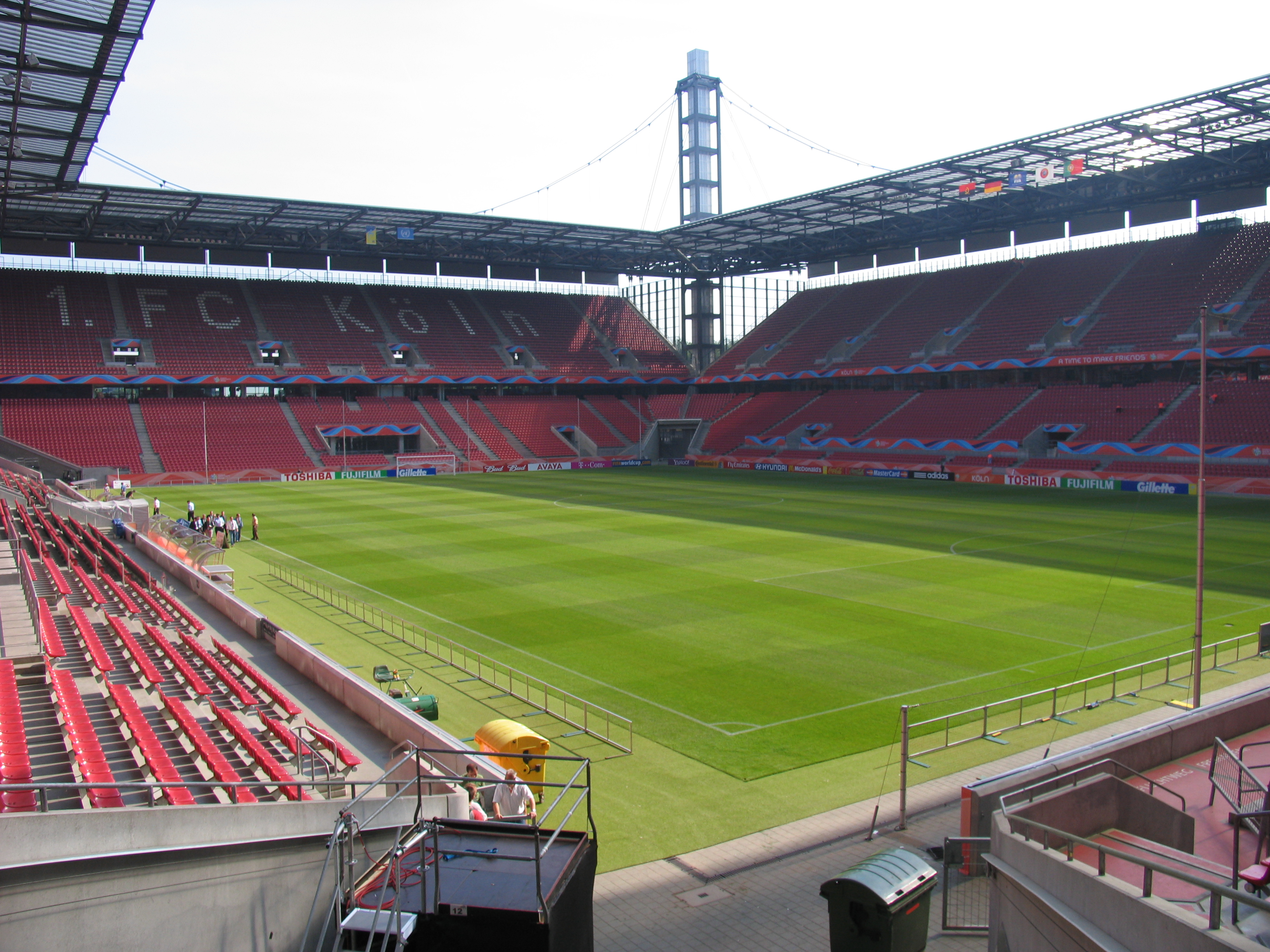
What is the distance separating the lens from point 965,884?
34.6 feet

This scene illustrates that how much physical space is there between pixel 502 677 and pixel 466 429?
56.0 m

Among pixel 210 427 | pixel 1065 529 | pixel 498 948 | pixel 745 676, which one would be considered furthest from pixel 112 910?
pixel 210 427

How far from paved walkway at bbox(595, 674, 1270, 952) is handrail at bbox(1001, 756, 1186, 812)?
1507 millimetres

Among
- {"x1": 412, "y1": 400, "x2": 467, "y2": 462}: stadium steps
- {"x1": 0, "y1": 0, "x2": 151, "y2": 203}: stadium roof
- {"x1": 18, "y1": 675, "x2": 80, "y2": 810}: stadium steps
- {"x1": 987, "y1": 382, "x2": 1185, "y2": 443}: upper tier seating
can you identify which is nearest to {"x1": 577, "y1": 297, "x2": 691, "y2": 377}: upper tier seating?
{"x1": 412, "y1": 400, "x2": 467, "y2": 462}: stadium steps

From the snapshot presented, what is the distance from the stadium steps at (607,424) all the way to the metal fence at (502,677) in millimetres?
51669

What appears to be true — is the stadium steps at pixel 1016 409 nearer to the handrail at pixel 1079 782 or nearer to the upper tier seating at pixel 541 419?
the upper tier seating at pixel 541 419

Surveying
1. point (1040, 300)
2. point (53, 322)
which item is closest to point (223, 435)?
point (53, 322)

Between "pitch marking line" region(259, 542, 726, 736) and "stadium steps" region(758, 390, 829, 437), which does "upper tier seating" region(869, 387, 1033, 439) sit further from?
"pitch marking line" region(259, 542, 726, 736)

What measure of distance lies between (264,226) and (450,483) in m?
22.0

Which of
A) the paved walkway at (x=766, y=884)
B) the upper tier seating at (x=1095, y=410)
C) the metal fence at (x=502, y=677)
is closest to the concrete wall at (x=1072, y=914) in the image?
the paved walkway at (x=766, y=884)

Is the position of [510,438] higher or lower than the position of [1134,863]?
higher

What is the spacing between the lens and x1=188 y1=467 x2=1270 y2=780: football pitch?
57.9 ft

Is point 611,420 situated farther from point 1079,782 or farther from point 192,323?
point 1079,782

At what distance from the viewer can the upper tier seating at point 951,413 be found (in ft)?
198
